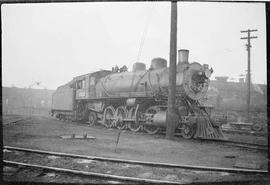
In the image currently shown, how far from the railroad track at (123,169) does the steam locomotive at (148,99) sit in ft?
16.1

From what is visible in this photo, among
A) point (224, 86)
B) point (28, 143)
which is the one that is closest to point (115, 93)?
point (28, 143)

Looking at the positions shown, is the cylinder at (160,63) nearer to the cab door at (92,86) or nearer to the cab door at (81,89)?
the cab door at (92,86)

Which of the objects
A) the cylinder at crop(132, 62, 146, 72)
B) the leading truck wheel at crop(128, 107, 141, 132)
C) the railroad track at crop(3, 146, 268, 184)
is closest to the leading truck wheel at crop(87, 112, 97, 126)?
the leading truck wheel at crop(128, 107, 141, 132)

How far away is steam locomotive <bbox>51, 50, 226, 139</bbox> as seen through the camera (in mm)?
10922

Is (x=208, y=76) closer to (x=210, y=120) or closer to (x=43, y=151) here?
(x=210, y=120)

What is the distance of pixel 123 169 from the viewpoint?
18.7 feet

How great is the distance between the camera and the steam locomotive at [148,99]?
35.8ft

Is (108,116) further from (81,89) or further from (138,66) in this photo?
(81,89)

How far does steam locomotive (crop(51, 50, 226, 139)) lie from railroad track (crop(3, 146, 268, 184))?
16.1ft

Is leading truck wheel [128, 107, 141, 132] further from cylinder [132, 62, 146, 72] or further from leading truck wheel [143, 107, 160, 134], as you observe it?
cylinder [132, 62, 146, 72]

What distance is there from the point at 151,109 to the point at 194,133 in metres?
2.52

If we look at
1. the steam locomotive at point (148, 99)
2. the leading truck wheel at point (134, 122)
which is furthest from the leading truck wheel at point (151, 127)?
the leading truck wheel at point (134, 122)

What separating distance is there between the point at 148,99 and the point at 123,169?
7.26m

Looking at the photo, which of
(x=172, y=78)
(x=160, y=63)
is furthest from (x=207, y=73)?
(x=160, y=63)
